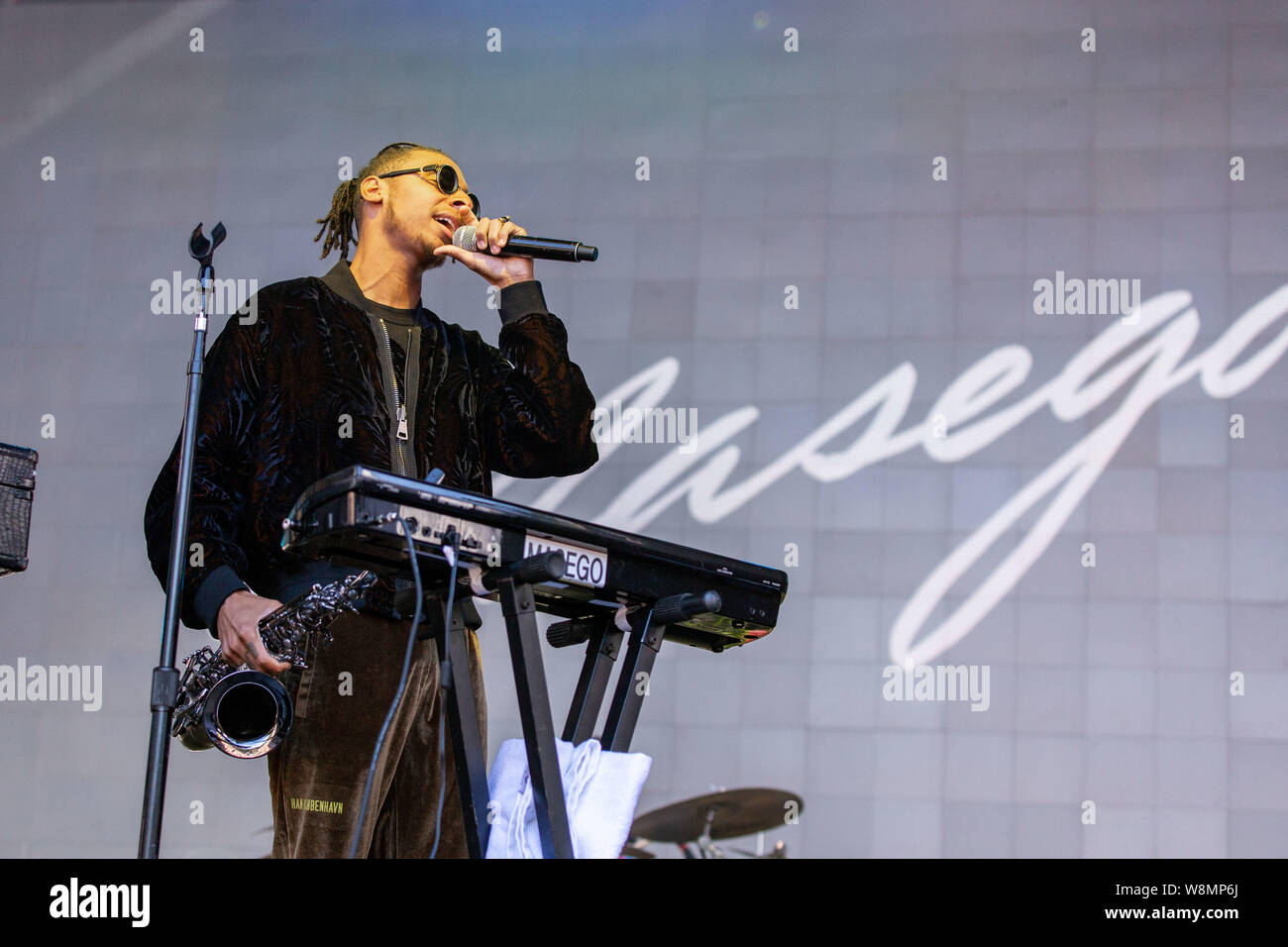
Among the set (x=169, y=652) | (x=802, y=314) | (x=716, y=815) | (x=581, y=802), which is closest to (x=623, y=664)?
(x=581, y=802)

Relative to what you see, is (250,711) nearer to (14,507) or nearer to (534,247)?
(14,507)

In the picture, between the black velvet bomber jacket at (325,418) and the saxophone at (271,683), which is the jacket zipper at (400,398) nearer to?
the black velvet bomber jacket at (325,418)

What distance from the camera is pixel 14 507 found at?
2279 millimetres

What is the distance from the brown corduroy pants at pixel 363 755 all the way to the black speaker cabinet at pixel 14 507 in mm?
448

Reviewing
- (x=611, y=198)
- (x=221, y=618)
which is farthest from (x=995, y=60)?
(x=221, y=618)

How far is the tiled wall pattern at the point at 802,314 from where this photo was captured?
4.78 meters

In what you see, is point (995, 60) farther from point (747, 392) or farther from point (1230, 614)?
point (1230, 614)

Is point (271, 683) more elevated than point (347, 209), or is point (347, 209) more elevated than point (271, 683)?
point (347, 209)

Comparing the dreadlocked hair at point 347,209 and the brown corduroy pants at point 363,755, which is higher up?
the dreadlocked hair at point 347,209

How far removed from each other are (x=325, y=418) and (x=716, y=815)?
209cm

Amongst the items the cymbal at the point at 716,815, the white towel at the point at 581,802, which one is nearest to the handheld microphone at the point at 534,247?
the white towel at the point at 581,802

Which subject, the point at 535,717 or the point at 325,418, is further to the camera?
the point at 325,418

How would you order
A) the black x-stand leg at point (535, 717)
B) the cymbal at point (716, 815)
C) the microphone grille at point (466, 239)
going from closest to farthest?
the black x-stand leg at point (535, 717), the microphone grille at point (466, 239), the cymbal at point (716, 815)

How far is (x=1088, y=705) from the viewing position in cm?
478
